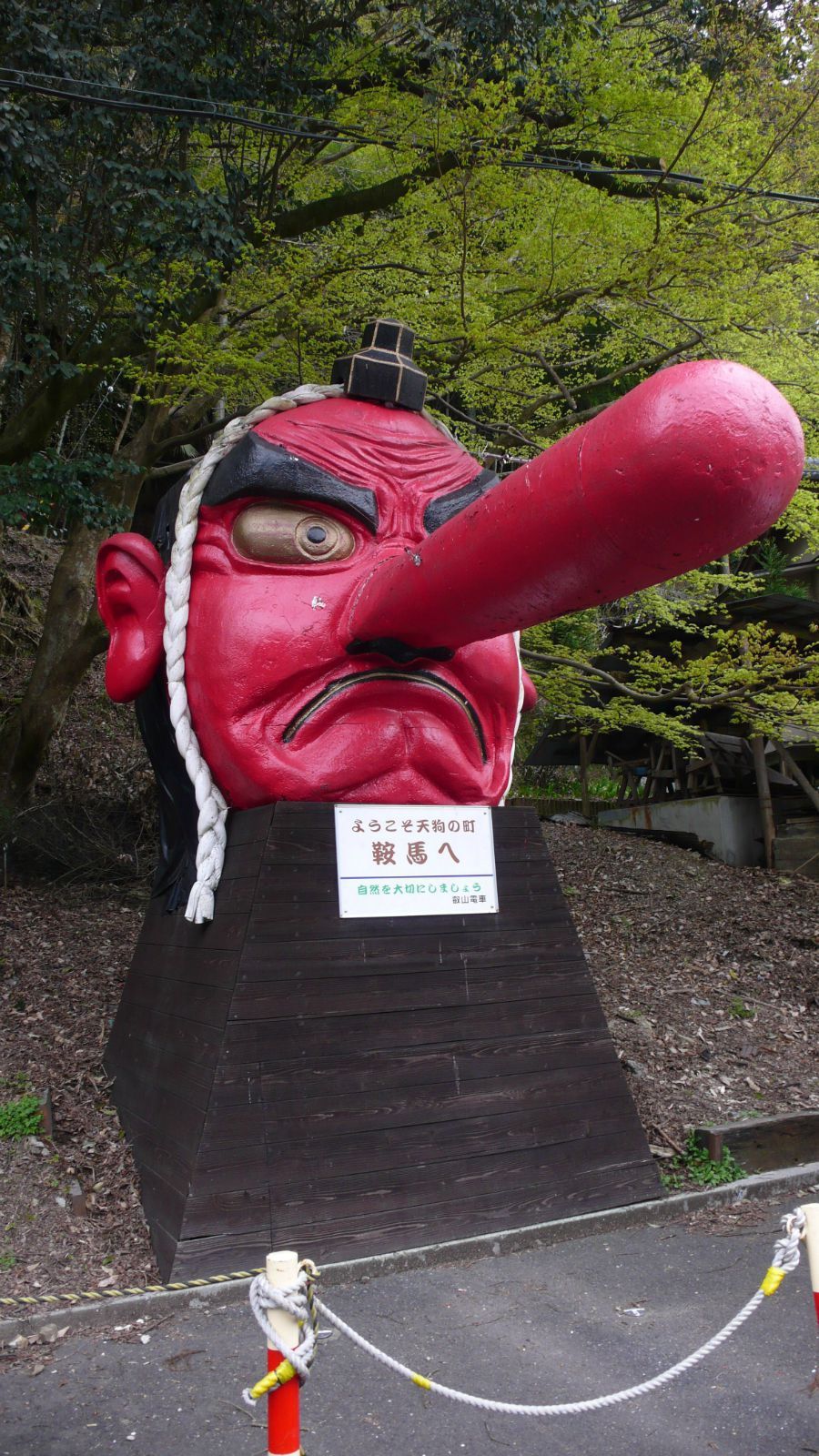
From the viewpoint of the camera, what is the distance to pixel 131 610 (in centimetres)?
418

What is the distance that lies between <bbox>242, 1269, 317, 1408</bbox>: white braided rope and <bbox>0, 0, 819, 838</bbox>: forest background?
4718 millimetres

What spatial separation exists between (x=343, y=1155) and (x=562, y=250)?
204 inches

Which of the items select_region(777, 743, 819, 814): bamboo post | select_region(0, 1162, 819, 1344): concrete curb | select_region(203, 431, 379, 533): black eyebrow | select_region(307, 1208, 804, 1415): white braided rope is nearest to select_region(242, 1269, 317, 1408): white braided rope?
select_region(307, 1208, 804, 1415): white braided rope

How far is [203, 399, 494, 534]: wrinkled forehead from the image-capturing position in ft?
12.7

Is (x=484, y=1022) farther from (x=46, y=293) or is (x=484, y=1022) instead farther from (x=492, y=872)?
(x=46, y=293)

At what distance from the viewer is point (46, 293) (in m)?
5.76

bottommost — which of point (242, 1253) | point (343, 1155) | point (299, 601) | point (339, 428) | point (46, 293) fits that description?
point (242, 1253)

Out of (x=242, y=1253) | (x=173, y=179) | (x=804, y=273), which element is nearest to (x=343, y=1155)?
(x=242, y=1253)

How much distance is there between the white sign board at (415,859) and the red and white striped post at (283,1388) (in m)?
1.85

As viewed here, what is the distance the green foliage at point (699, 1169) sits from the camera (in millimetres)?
4188

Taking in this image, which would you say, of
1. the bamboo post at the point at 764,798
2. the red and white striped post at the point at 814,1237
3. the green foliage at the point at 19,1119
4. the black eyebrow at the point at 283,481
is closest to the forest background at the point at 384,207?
the black eyebrow at the point at 283,481

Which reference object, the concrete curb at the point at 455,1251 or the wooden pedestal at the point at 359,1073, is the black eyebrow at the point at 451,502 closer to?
the wooden pedestal at the point at 359,1073

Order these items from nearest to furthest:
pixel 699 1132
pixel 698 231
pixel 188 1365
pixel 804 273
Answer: pixel 188 1365, pixel 699 1132, pixel 698 231, pixel 804 273

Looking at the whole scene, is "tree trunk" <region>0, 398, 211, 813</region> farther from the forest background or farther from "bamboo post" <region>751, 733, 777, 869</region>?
"bamboo post" <region>751, 733, 777, 869</region>
